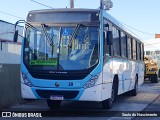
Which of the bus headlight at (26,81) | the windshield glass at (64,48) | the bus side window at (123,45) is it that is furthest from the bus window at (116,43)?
the bus headlight at (26,81)

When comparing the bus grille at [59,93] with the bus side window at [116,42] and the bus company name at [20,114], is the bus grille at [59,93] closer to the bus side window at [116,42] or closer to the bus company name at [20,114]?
the bus company name at [20,114]

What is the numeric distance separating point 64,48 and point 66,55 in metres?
0.21

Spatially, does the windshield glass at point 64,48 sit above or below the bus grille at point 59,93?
above

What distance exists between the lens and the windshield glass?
37.1 feet

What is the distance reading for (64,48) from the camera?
11406 millimetres

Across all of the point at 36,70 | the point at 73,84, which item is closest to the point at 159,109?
the point at 73,84

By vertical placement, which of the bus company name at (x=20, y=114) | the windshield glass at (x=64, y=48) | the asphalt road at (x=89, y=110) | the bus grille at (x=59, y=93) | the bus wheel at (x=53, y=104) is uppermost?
the windshield glass at (x=64, y=48)

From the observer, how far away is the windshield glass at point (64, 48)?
11.3 m

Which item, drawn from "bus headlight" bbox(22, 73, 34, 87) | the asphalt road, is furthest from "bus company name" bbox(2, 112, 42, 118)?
"bus headlight" bbox(22, 73, 34, 87)

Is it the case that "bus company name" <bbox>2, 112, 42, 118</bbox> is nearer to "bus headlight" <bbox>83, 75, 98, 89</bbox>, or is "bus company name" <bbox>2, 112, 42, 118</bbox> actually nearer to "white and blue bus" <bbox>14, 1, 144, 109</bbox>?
"white and blue bus" <bbox>14, 1, 144, 109</bbox>

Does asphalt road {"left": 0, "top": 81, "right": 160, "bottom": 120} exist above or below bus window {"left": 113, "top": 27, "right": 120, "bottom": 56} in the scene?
below

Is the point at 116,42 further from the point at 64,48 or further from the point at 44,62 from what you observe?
the point at 44,62

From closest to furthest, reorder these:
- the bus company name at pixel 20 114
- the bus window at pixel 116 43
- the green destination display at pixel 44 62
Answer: the green destination display at pixel 44 62 → the bus company name at pixel 20 114 → the bus window at pixel 116 43

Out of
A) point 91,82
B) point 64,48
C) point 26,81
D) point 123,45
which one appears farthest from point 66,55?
point 123,45
